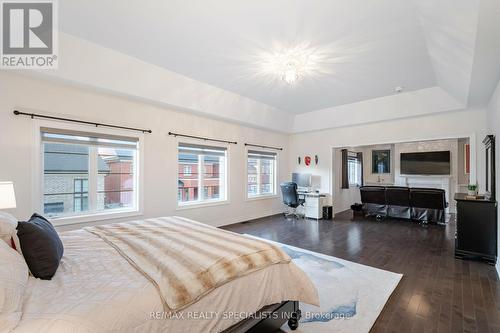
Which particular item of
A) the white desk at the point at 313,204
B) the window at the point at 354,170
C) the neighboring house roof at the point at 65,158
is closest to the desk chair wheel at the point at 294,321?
the neighboring house roof at the point at 65,158

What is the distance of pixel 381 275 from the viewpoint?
2785 mm

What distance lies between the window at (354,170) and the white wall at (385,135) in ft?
3.52

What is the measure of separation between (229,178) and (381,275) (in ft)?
11.4

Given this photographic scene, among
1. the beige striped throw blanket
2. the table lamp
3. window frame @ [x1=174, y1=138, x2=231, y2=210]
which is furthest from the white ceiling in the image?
the beige striped throw blanket

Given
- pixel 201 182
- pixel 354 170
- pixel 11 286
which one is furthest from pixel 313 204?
pixel 11 286

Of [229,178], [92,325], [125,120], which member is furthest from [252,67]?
[92,325]

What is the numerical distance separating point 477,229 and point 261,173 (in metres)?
4.33

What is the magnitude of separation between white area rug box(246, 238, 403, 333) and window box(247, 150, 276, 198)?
2960mm

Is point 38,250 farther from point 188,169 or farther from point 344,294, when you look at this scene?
point 188,169

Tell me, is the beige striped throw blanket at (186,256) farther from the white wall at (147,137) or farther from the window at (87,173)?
the white wall at (147,137)

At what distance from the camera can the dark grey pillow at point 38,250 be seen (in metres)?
1.40

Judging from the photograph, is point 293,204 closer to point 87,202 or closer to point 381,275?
point 381,275

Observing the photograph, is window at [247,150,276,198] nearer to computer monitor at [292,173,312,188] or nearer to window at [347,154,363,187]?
computer monitor at [292,173,312,188]

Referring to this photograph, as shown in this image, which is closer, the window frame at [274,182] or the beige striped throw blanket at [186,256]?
the beige striped throw blanket at [186,256]
